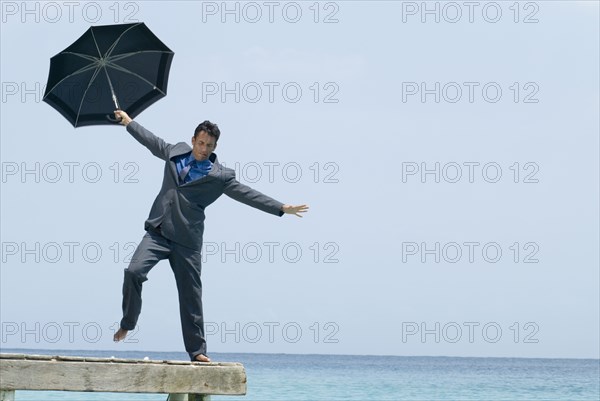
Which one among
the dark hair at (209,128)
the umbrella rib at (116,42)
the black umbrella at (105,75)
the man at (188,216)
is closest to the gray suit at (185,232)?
the man at (188,216)

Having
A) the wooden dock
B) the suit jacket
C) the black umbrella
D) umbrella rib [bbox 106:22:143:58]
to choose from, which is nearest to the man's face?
the suit jacket

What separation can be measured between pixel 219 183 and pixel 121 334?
1.51 m

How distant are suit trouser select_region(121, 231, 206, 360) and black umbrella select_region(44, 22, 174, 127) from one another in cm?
150

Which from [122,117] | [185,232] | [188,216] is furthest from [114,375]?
[122,117]

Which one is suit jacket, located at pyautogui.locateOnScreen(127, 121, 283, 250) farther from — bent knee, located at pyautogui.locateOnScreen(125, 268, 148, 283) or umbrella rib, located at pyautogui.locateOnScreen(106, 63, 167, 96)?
umbrella rib, located at pyautogui.locateOnScreen(106, 63, 167, 96)

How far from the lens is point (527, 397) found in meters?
44.4

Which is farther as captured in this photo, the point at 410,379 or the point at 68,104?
the point at 410,379

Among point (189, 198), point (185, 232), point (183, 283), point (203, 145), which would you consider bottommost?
point (183, 283)

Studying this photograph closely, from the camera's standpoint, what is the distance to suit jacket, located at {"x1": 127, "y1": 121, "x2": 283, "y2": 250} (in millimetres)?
9117

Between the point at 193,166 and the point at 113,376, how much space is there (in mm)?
2304

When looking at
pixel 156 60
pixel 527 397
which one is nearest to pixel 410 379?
pixel 527 397

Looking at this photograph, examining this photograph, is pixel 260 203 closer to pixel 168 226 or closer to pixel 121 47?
pixel 168 226

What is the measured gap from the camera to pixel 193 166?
9.27 metres

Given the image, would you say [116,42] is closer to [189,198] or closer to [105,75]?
[105,75]
